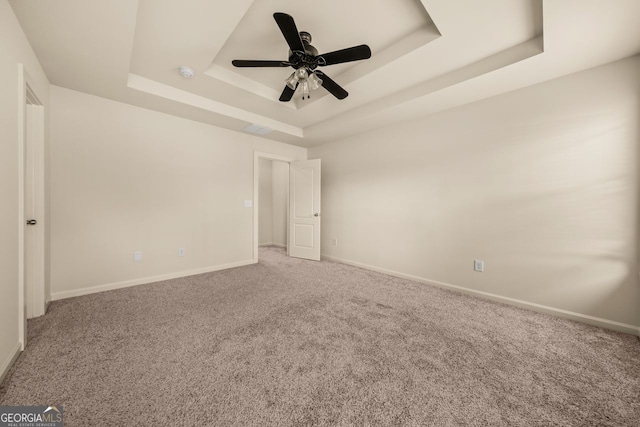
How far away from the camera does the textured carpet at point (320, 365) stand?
120cm

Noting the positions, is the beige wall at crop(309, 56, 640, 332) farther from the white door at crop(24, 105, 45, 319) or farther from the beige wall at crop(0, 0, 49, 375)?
the white door at crop(24, 105, 45, 319)

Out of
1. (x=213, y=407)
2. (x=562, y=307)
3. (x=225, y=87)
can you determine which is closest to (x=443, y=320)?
(x=562, y=307)

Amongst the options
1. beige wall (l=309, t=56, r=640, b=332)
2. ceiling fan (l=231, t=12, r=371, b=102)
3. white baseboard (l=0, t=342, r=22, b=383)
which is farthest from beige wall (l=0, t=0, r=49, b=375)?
beige wall (l=309, t=56, r=640, b=332)

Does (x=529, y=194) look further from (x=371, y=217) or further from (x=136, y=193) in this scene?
(x=136, y=193)

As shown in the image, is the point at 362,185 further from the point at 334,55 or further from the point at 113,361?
the point at 113,361

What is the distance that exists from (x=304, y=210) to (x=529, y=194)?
11.2 feet

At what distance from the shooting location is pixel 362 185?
4.07 m

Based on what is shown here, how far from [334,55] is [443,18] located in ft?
2.86

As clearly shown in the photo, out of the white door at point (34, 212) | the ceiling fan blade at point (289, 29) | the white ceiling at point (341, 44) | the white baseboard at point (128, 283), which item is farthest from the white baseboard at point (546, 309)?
the white door at point (34, 212)

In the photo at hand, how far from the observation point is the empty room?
53.9 inches

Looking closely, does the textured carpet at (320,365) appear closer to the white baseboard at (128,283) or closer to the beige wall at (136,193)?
the white baseboard at (128,283)

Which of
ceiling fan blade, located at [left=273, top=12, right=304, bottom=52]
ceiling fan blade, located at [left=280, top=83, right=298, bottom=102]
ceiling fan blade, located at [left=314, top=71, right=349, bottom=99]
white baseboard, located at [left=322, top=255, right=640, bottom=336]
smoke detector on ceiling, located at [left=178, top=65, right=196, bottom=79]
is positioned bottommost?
white baseboard, located at [left=322, top=255, right=640, bottom=336]

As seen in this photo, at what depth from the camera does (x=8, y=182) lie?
1.46 metres

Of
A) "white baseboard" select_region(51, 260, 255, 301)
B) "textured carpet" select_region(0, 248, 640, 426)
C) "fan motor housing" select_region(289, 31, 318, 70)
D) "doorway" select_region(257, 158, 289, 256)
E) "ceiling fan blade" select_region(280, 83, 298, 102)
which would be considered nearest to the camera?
"textured carpet" select_region(0, 248, 640, 426)
